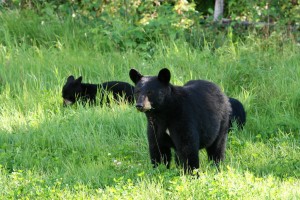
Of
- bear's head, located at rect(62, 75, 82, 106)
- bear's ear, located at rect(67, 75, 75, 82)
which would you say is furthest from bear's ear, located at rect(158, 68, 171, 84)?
bear's ear, located at rect(67, 75, 75, 82)

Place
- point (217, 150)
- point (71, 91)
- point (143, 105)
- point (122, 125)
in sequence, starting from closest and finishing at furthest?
point (143, 105)
point (217, 150)
point (122, 125)
point (71, 91)

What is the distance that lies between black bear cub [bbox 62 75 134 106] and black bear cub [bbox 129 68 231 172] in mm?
2570

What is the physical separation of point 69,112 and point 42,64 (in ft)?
5.92

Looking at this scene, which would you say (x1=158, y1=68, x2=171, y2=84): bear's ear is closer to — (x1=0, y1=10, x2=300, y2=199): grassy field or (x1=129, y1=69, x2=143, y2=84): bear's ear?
(x1=129, y1=69, x2=143, y2=84): bear's ear

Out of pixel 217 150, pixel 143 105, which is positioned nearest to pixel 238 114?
pixel 217 150

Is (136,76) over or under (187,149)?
over

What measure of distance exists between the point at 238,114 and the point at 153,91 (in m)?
2.07

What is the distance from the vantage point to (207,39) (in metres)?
11.1

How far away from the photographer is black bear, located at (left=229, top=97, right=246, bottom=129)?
756cm

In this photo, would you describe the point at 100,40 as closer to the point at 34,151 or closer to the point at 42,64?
the point at 42,64

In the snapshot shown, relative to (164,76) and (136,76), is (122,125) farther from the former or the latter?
(164,76)

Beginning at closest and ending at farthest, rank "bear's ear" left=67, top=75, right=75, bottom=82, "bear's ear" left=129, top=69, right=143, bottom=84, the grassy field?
the grassy field
"bear's ear" left=129, top=69, right=143, bottom=84
"bear's ear" left=67, top=75, right=75, bottom=82

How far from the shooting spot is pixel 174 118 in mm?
6035

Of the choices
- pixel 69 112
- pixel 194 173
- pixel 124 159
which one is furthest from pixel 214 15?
pixel 194 173
